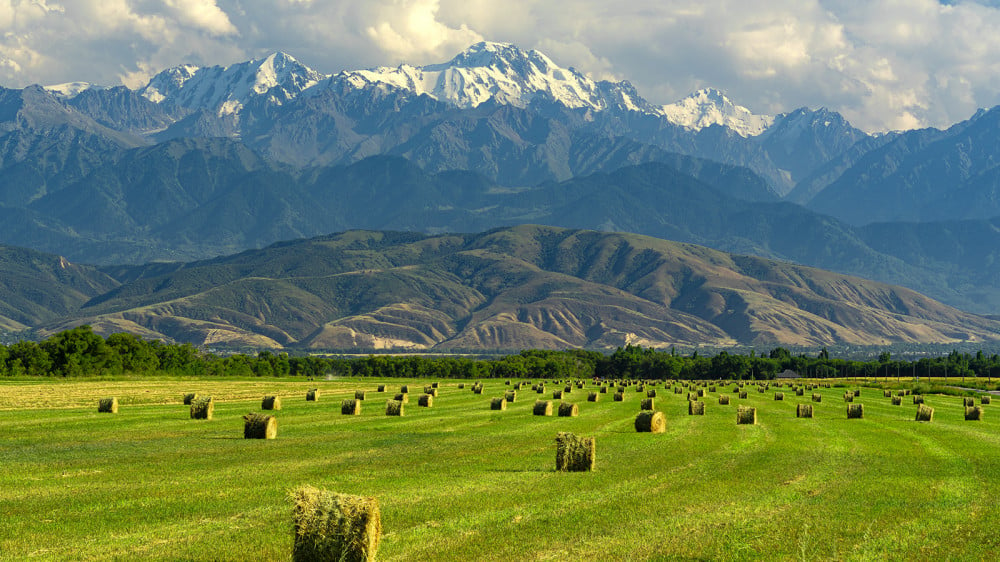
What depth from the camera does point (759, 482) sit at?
25469 mm

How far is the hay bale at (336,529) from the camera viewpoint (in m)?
15.6

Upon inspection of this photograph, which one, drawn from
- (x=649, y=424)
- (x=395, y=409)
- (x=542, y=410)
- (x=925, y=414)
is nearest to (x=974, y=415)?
(x=925, y=414)

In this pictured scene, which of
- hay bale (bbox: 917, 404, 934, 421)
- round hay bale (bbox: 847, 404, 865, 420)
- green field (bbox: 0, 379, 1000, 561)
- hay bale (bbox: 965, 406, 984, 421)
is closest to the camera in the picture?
green field (bbox: 0, 379, 1000, 561)

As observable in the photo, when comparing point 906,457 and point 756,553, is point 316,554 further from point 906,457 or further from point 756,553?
point 906,457

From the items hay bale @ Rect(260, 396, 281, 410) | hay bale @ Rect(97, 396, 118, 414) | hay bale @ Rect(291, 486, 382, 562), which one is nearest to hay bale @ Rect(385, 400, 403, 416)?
hay bale @ Rect(260, 396, 281, 410)

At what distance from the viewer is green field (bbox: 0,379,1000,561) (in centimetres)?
1781

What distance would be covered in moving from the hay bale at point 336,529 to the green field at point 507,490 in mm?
1228

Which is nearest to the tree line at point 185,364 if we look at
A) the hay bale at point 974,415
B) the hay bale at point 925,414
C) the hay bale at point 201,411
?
the hay bale at point 201,411

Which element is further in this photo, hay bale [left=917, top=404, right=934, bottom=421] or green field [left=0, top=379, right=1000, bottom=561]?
hay bale [left=917, top=404, right=934, bottom=421]

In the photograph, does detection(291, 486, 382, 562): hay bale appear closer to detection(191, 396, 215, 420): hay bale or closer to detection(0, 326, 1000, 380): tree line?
detection(191, 396, 215, 420): hay bale

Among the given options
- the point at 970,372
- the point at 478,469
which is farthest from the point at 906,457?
the point at 970,372

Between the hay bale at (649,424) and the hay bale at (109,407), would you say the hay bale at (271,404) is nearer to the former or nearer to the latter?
the hay bale at (109,407)

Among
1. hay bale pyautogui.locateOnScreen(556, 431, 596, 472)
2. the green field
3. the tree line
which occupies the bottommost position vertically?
the green field

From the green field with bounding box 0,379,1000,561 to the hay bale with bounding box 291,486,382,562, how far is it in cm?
123
